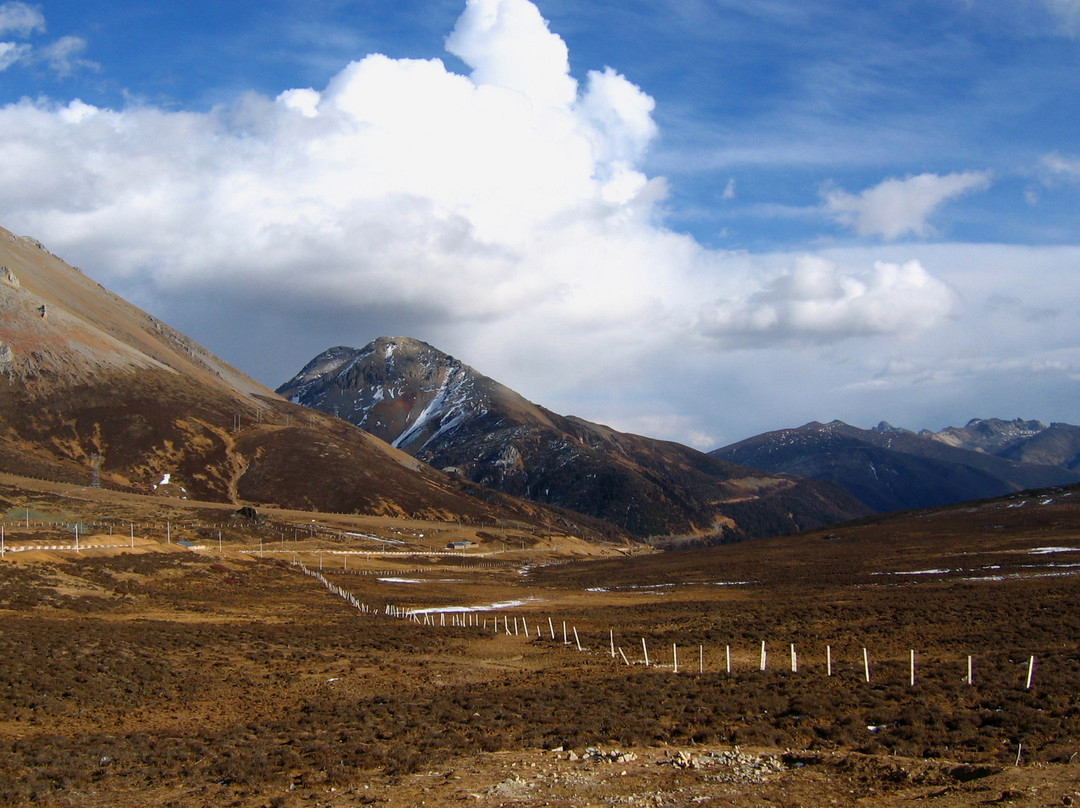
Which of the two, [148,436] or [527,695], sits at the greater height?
[148,436]

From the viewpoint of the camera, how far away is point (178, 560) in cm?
6272

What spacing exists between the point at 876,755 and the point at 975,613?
26938 mm

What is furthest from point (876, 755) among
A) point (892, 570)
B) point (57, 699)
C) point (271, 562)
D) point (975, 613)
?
point (271, 562)

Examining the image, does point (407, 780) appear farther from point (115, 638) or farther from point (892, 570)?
point (892, 570)

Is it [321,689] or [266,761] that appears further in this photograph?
[321,689]

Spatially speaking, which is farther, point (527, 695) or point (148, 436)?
point (148, 436)

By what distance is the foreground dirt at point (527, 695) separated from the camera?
15336 mm

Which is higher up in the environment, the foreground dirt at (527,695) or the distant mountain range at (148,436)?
the distant mountain range at (148,436)

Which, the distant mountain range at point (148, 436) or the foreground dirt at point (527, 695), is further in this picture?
the distant mountain range at point (148, 436)

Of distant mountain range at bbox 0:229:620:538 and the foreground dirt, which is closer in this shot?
the foreground dirt

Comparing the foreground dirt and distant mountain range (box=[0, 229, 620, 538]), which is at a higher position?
distant mountain range (box=[0, 229, 620, 538])

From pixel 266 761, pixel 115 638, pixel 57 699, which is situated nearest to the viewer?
pixel 266 761

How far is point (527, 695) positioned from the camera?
24.5 m

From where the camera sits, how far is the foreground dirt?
15336 mm
